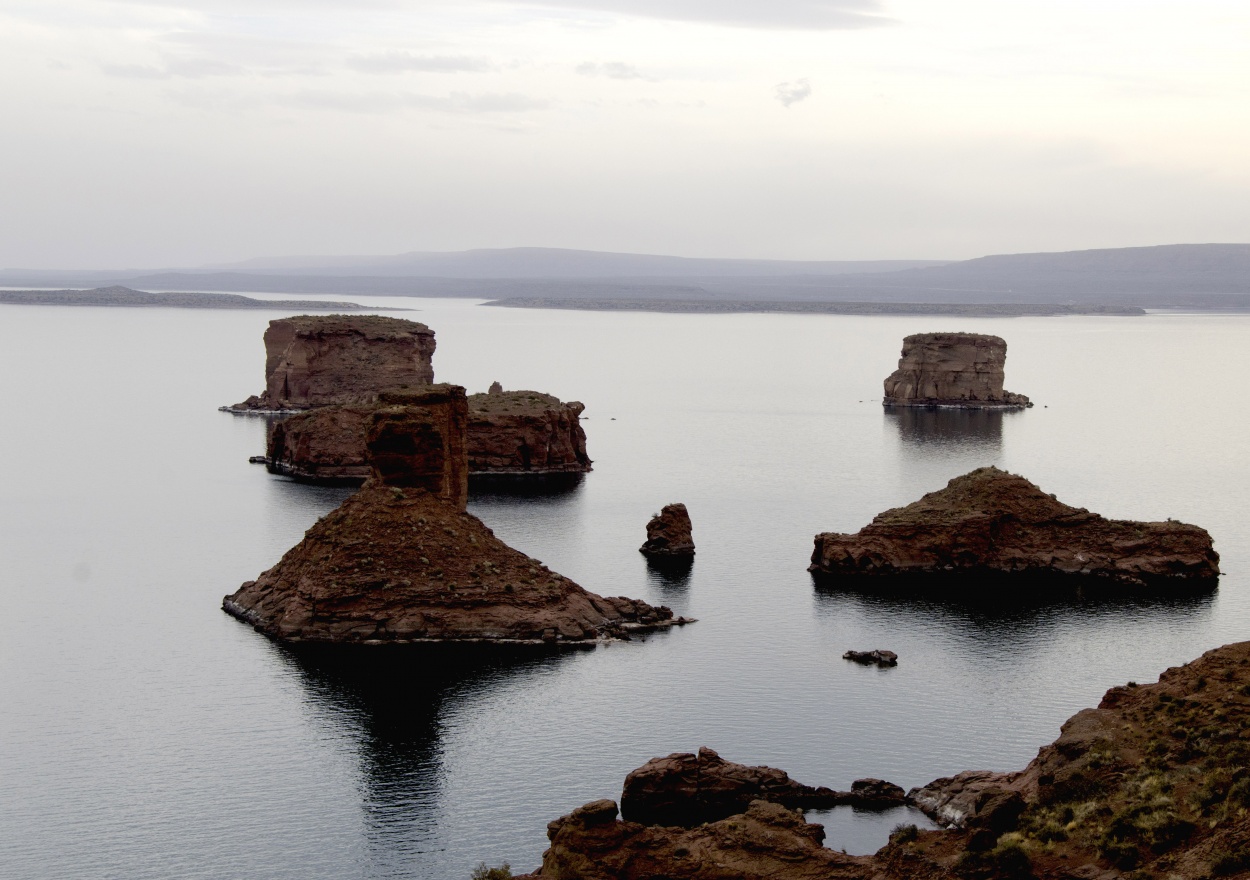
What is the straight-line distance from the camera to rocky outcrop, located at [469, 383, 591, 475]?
12562 centimetres

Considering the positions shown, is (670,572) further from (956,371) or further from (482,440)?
(956,371)

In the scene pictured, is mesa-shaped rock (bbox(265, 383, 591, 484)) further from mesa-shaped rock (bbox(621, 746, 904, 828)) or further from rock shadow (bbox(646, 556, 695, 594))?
mesa-shaped rock (bbox(621, 746, 904, 828))

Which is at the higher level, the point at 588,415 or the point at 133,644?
the point at 588,415

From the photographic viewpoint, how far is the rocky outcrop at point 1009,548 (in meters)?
A: 85.4

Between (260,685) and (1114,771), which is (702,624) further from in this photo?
(1114,771)

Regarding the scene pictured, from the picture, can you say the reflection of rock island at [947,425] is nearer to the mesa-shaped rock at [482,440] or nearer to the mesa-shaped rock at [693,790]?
the mesa-shaped rock at [482,440]

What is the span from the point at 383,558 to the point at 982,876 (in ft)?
125

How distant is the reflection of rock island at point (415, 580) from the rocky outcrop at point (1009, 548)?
15121 millimetres

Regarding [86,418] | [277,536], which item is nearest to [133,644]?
[277,536]

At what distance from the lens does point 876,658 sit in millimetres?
69062

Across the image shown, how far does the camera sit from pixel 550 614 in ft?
229

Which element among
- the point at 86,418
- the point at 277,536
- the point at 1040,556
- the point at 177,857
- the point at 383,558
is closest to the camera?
the point at 177,857

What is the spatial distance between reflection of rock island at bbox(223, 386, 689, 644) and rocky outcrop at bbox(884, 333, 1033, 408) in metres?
127

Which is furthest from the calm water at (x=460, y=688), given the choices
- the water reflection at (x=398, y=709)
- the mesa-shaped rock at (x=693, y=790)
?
the mesa-shaped rock at (x=693, y=790)
